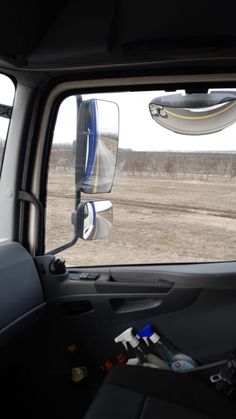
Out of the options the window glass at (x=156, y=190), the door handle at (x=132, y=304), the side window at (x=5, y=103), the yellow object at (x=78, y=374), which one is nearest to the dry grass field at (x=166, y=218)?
the window glass at (x=156, y=190)

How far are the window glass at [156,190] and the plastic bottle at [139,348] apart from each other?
403 millimetres

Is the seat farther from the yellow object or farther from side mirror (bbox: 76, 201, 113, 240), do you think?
side mirror (bbox: 76, 201, 113, 240)

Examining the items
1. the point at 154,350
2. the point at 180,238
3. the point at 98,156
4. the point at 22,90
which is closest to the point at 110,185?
the point at 98,156

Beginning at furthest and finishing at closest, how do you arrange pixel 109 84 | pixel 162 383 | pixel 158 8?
pixel 109 84
pixel 162 383
pixel 158 8

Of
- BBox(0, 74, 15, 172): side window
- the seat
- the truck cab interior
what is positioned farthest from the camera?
BBox(0, 74, 15, 172): side window

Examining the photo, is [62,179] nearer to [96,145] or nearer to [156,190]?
[96,145]

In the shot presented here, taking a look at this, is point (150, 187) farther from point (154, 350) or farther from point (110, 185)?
point (154, 350)

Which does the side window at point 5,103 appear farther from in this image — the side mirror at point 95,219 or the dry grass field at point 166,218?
the side mirror at point 95,219

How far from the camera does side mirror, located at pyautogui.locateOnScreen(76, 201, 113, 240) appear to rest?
2.24 meters

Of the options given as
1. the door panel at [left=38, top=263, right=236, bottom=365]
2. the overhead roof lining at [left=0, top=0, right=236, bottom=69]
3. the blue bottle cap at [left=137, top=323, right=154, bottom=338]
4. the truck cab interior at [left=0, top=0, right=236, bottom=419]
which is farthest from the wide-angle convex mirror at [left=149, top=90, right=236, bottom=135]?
the blue bottle cap at [left=137, top=323, right=154, bottom=338]

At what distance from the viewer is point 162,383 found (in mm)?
1658

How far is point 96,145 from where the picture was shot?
7.09 feet

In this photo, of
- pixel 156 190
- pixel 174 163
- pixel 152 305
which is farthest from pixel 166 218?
pixel 152 305

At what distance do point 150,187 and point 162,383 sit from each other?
3.30 feet
